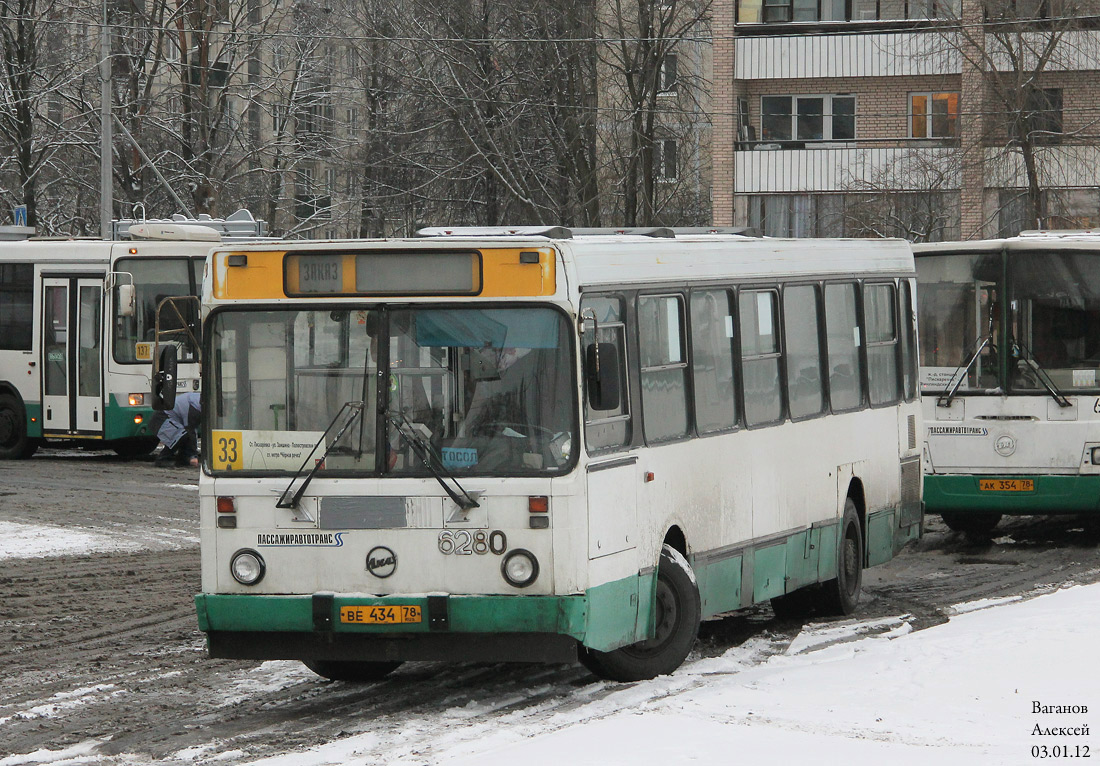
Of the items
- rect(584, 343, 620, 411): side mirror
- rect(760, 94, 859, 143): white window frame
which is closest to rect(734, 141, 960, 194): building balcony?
rect(760, 94, 859, 143): white window frame

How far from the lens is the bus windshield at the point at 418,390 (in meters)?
9.01

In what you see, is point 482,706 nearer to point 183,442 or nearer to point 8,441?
point 183,442

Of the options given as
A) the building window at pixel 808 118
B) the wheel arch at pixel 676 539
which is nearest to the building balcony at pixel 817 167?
the building window at pixel 808 118

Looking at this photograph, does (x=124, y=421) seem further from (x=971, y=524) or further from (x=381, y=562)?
(x=381, y=562)

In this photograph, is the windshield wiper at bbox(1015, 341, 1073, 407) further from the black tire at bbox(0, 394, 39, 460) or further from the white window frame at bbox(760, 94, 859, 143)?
the white window frame at bbox(760, 94, 859, 143)

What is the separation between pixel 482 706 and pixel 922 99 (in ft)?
135

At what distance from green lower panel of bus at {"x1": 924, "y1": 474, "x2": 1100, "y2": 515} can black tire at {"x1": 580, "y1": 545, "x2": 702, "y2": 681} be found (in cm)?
694

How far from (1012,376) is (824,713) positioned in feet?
27.5

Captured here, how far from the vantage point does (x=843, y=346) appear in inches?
508

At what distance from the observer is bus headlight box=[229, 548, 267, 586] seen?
30.1 ft

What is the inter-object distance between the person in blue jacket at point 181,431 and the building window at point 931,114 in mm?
27631

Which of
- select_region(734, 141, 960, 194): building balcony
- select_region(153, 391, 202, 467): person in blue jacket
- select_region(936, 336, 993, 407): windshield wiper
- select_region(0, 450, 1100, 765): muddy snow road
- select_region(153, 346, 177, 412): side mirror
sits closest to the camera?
select_region(0, 450, 1100, 765): muddy snow road

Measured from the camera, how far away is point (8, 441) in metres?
26.1

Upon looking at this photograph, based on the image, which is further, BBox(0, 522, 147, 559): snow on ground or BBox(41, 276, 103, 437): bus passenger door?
BBox(41, 276, 103, 437): bus passenger door
